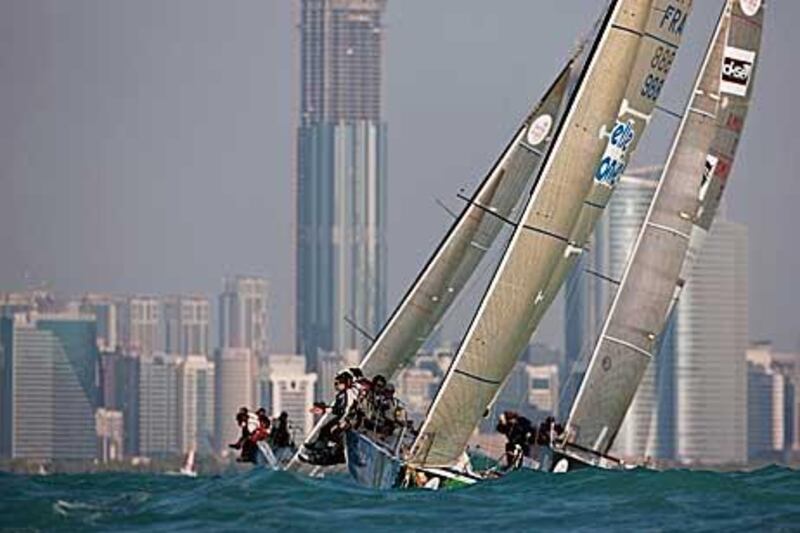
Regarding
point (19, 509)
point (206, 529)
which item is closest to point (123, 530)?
point (206, 529)

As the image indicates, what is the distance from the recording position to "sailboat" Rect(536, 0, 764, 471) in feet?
191

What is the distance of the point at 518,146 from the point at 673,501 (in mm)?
12067

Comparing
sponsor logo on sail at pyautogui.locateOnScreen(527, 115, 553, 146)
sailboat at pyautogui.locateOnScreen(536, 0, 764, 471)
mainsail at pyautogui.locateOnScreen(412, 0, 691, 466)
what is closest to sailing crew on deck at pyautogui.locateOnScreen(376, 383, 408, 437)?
mainsail at pyautogui.locateOnScreen(412, 0, 691, 466)

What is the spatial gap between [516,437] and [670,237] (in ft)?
14.1

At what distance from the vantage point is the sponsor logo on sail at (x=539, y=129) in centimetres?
6250

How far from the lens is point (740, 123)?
60.6 metres

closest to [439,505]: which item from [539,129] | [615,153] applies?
[615,153]

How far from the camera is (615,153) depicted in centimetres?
5556

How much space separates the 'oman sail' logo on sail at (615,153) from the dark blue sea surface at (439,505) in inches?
179

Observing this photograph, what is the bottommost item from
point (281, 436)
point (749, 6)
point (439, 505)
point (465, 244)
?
point (281, 436)

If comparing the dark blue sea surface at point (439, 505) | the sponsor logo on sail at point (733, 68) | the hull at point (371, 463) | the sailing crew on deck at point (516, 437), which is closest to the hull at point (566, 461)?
the sailing crew on deck at point (516, 437)

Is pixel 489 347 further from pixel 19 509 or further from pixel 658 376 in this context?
pixel 658 376

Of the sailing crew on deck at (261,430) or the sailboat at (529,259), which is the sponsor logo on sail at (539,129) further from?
the sailboat at (529,259)

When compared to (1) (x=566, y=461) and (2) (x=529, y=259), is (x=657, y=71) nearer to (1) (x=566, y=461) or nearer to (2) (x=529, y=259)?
(2) (x=529, y=259)
